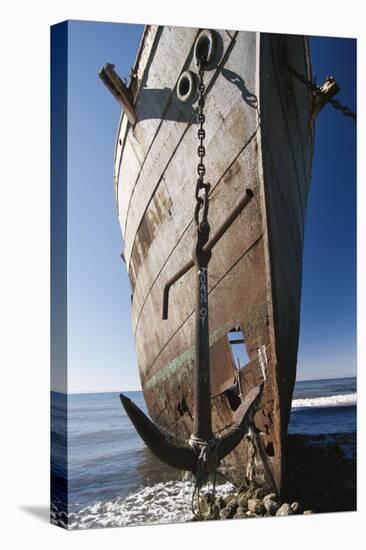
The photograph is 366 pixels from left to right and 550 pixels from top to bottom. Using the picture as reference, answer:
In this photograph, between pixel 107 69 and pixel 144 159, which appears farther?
pixel 144 159

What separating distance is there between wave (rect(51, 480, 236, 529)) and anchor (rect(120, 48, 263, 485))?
152 millimetres

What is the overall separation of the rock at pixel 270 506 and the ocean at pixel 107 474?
0.29 meters

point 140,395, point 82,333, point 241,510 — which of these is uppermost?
point 82,333

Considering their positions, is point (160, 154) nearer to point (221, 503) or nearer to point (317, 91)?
point (317, 91)

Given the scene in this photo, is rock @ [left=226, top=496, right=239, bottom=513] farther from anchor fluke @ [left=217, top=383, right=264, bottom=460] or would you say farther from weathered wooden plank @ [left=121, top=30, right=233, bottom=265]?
weathered wooden plank @ [left=121, top=30, right=233, bottom=265]

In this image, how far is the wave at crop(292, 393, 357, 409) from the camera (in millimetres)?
6273

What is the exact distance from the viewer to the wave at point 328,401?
20.6 feet

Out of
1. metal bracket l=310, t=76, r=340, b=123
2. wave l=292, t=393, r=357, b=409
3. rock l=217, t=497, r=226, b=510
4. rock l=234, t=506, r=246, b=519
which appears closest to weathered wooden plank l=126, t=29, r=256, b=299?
metal bracket l=310, t=76, r=340, b=123

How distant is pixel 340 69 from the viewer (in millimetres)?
6438

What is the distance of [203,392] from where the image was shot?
5793 mm

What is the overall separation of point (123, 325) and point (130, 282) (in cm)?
31

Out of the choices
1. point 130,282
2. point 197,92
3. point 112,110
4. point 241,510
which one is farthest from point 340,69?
point 241,510

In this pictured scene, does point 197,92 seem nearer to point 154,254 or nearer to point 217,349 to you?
point 154,254

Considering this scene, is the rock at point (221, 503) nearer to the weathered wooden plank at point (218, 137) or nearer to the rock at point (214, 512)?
the rock at point (214, 512)
